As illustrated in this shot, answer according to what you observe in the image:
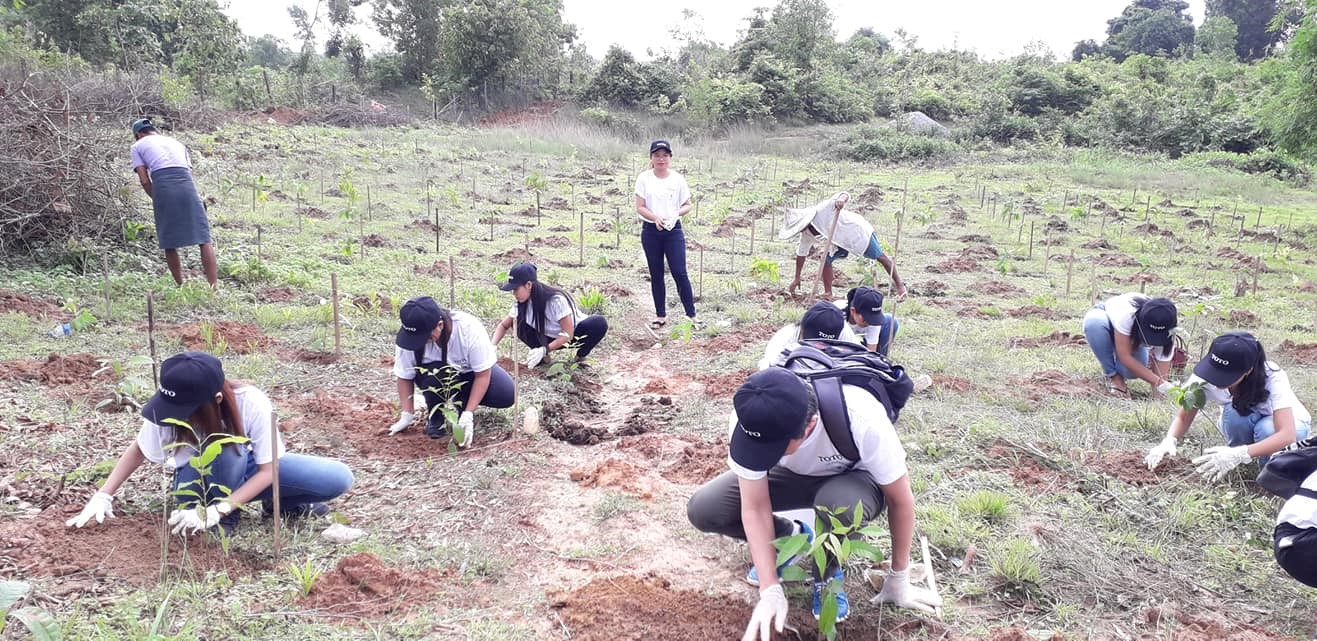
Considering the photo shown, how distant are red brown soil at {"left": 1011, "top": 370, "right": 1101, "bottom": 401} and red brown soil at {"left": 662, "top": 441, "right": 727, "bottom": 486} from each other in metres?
2.12

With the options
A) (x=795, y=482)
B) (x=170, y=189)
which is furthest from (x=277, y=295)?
(x=795, y=482)

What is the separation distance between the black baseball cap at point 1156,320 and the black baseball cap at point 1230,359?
110 cm

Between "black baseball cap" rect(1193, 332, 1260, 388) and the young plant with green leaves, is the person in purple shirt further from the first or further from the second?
"black baseball cap" rect(1193, 332, 1260, 388)

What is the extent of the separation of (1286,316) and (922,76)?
A: 24785 millimetres

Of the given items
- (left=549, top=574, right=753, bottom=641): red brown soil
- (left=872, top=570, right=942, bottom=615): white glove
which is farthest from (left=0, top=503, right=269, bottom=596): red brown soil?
(left=872, top=570, right=942, bottom=615): white glove

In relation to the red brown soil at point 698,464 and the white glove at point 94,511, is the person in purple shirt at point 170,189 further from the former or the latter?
the red brown soil at point 698,464

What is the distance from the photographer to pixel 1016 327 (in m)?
6.52

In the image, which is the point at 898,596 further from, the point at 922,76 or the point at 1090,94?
the point at 922,76

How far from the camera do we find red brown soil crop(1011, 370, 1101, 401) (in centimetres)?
489

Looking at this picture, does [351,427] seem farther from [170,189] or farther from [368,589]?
[170,189]

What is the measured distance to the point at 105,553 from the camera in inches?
108

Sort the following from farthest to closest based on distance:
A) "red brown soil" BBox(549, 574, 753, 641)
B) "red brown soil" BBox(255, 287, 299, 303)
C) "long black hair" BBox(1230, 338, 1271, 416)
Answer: "red brown soil" BBox(255, 287, 299, 303)
"long black hair" BBox(1230, 338, 1271, 416)
"red brown soil" BBox(549, 574, 753, 641)

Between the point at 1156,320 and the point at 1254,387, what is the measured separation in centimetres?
103

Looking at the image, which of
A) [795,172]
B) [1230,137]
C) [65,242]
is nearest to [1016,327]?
[65,242]
